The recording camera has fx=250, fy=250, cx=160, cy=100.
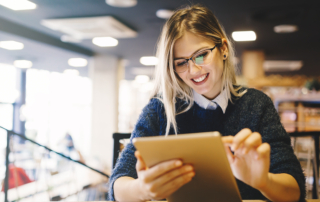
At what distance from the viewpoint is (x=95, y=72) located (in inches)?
287

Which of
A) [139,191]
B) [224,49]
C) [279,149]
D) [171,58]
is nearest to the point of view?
[139,191]

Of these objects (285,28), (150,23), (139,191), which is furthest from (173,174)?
(285,28)

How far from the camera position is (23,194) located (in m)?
4.46

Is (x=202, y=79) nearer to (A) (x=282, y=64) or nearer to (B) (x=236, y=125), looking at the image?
(B) (x=236, y=125)

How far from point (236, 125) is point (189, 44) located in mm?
419

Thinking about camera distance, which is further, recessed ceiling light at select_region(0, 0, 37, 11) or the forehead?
recessed ceiling light at select_region(0, 0, 37, 11)

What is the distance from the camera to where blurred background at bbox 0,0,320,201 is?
347 cm

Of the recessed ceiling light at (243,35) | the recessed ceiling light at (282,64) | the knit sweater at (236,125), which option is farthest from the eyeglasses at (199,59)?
the recessed ceiling light at (282,64)

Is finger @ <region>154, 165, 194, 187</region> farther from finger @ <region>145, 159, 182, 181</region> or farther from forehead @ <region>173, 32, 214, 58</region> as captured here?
forehead @ <region>173, 32, 214, 58</region>

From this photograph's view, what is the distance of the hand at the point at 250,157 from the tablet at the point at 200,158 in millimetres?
61

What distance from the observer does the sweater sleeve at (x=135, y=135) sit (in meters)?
0.99

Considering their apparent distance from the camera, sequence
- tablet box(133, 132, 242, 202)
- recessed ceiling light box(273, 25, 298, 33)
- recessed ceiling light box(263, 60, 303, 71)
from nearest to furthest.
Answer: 1. tablet box(133, 132, 242, 202)
2. recessed ceiling light box(273, 25, 298, 33)
3. recessed ceiling light box(263, 60, 303, 71)

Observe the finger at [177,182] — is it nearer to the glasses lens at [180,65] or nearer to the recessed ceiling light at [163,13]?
the glasses lens at [180,65]

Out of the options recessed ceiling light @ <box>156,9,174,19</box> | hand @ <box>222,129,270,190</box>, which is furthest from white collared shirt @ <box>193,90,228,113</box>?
recessed ceiling light @ <box>156,9,174,19</box>
